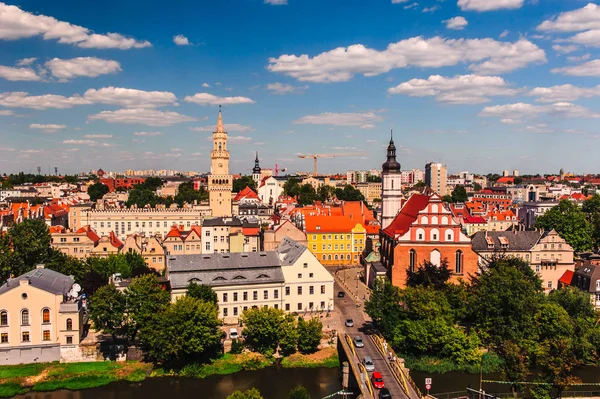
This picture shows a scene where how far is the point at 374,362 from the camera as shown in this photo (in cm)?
4203

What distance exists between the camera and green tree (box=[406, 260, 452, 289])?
54781 mm

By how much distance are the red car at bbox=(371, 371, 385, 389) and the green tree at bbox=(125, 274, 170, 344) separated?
19.4 m

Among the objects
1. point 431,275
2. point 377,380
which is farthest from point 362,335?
point 431,275

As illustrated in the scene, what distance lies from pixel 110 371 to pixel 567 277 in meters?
53.0

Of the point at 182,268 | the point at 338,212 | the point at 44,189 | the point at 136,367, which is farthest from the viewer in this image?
the point at 44,189

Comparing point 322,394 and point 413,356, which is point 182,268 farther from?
point 413,356

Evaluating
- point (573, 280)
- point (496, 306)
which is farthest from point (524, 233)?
point (496, 306)

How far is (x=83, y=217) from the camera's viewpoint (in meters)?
93.8

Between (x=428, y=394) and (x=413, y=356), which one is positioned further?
(x=413, y=356)

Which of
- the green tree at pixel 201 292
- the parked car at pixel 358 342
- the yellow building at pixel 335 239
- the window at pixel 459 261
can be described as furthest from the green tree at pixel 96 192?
the parked car at pixel 358 342

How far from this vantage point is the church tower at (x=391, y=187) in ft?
246

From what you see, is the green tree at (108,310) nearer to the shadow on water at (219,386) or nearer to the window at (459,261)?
Answer: the shadow on water at (219,386)

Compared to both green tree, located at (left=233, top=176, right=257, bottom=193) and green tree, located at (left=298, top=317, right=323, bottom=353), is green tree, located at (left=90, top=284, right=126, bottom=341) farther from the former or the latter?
green tree, located at (left=233, top=176, right=257, bottom=193)

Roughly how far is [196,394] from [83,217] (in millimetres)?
63375
